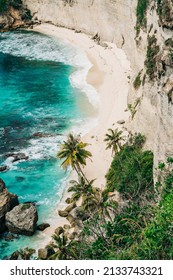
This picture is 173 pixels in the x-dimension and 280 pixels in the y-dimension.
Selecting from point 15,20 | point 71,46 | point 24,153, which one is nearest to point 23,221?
point 24,153

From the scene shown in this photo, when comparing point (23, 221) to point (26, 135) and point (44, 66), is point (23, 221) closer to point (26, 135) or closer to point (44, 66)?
point (26, 135)

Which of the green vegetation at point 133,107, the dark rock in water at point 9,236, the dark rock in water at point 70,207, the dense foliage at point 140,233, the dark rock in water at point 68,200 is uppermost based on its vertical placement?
the green vegetation at point 133,107

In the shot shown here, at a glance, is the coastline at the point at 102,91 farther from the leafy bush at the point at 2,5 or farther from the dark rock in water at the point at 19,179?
the leafy bush at the point at 2,5

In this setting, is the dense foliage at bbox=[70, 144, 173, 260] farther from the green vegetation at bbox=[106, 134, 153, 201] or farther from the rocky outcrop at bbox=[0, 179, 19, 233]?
the rocky outcrop at bbox=[0, 179, 19, 233]

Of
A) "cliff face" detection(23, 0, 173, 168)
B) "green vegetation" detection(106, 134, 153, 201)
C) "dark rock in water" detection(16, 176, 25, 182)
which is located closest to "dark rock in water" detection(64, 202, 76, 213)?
"green vegetation" detection(106, 134, 153, 201)

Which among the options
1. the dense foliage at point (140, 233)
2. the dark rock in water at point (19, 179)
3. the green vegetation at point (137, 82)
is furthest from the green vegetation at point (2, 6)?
the dense foliage at point (140, 233)
